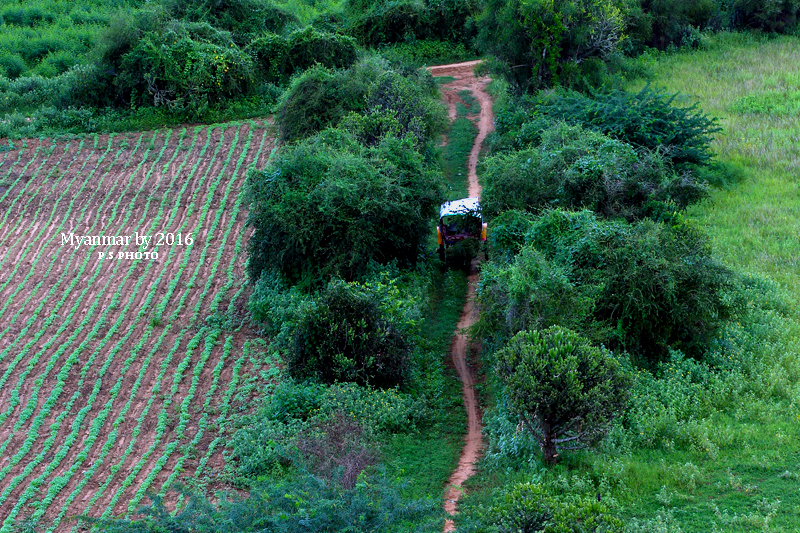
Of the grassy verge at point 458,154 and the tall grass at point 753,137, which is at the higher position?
the tall grass at point 753,137

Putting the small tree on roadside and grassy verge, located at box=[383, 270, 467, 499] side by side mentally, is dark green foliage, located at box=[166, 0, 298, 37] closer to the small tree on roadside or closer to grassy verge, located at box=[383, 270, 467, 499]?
grassy verge, located at box=[383, 270, 467, 499]

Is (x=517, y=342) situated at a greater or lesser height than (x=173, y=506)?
greater

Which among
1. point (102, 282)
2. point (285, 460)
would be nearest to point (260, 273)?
point (102, 282)

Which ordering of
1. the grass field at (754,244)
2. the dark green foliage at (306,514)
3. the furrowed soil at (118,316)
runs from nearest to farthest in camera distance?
the dark green foliage at (306,514), the grass field at (754,244), the furrowed soil at (118,316)

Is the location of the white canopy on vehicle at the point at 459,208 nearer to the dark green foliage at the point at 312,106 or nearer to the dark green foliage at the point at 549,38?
the dark green foliage at the point at 312,106

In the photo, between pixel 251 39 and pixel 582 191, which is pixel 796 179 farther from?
pixel 251 39

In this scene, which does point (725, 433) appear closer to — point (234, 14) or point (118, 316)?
point (118, 316)

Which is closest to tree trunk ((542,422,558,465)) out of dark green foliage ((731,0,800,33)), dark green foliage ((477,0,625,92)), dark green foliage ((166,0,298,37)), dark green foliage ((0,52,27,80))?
dark green foliage ((477,0,625,92))

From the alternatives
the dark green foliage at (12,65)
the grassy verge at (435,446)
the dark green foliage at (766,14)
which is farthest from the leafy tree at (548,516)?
the dark green foliage at (766,14)
